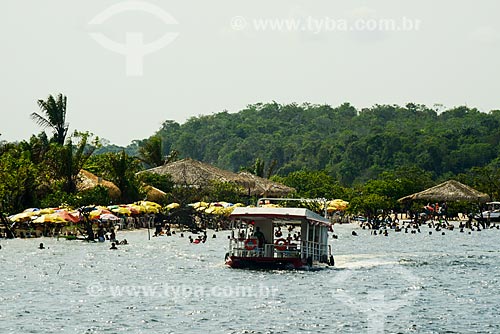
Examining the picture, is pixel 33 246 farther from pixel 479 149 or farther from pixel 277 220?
pixel 479 149

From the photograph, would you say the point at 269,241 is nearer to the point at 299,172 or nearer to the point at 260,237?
the point at 260,237

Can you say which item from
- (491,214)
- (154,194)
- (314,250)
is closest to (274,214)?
(314,250)

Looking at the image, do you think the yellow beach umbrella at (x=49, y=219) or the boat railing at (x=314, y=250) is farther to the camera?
the yellow beach umbrella at (x=49, y=219)

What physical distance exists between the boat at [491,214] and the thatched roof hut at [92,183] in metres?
41.1

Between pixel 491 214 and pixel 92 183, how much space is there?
49.1 metres

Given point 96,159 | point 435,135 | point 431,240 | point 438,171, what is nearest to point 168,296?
point 431,240

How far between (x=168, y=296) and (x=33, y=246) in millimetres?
28884

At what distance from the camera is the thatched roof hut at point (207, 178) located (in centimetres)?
11106

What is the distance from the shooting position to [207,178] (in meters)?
112

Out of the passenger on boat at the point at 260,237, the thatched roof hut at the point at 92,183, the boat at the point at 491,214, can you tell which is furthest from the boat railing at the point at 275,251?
the boat at the point at 491,214

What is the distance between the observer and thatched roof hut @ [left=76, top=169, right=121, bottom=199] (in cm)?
9250

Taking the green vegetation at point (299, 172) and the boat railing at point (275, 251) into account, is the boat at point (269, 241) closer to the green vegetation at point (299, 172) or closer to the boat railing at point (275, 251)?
the boat railing at point (275, 251)

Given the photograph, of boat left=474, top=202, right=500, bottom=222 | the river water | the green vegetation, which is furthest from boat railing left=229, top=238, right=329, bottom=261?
boat left=474, top=202, right=500, bottom=222

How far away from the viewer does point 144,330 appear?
30766 millimetres
